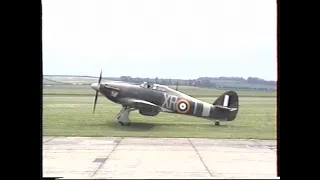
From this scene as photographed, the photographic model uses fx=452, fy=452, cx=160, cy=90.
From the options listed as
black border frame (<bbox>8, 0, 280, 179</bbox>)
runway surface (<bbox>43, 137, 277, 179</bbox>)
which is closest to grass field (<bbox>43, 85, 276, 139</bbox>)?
runway surface (<bbox>43, 137, 277, 179</bbox>)

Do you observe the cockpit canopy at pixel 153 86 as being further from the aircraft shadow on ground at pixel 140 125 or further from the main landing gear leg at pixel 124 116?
the aircraft shadow on ground at pixel 140 125

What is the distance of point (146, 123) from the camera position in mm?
13375

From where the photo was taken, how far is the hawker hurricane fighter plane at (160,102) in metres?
12.7

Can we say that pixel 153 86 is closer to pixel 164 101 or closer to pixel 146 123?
pixel 164 101

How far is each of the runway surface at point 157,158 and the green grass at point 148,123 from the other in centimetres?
39

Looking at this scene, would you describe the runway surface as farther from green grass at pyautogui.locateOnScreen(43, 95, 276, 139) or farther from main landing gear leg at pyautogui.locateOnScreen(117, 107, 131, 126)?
main landing gear leg at pyautogui.locateOnScreen(117, 107, 131, 126)

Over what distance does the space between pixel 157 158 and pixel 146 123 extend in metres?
3.83

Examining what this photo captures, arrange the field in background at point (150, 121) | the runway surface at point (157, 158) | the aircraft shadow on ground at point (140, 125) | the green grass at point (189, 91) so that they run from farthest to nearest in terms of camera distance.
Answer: the aircraft shadow on ground at point (140, 125) < the field in background at point (150, 121) < the green grass at point (189, 91) < the runway surface at point (157, 158)

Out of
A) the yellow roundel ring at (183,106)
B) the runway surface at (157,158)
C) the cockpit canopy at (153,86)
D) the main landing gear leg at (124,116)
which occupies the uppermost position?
the cockpit canopy at (153,86)
